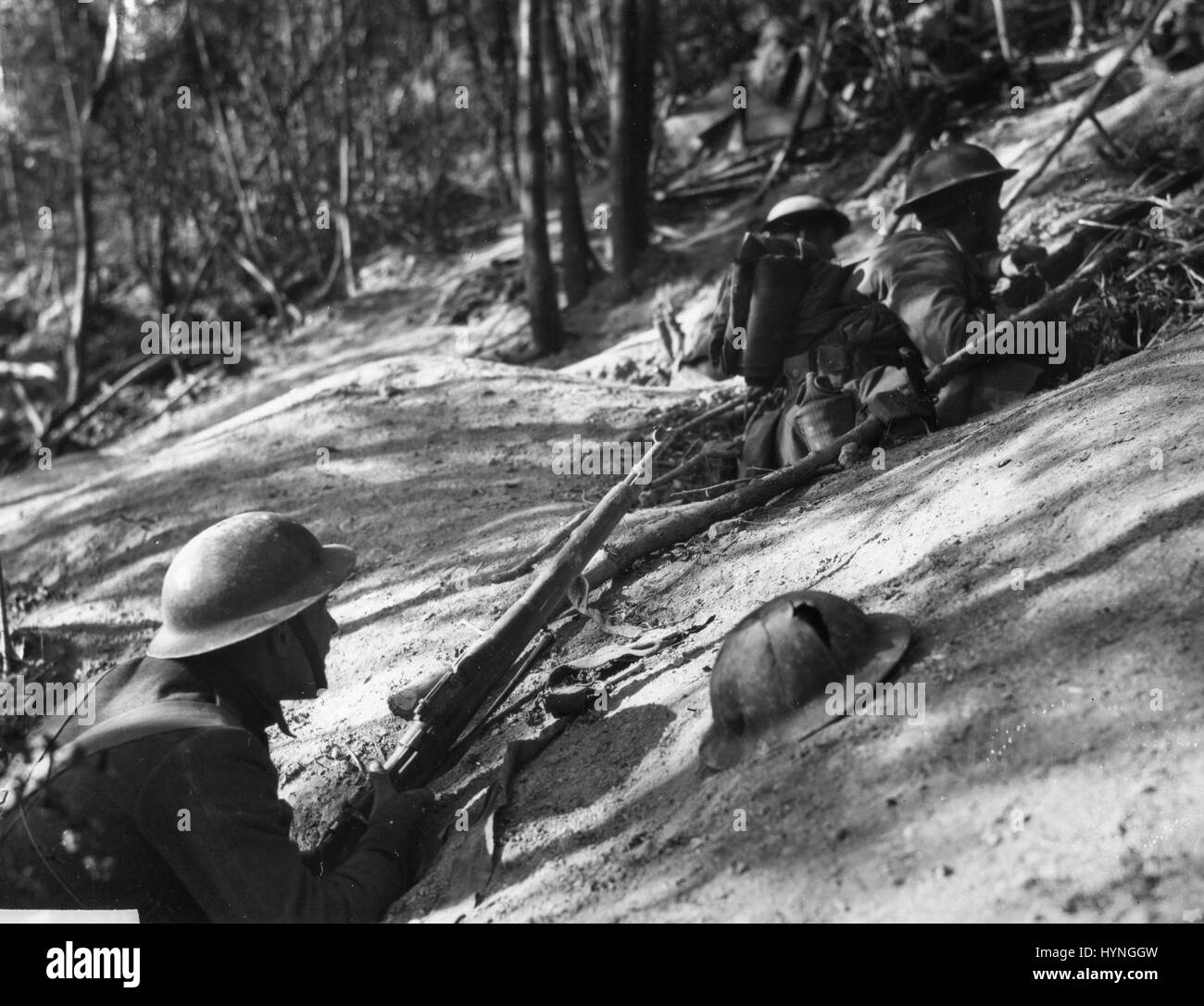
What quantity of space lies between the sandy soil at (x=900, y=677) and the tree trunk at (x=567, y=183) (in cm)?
564

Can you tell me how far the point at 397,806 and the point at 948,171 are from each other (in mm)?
4774

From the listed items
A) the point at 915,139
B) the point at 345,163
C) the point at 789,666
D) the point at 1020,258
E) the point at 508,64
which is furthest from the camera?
the point at 508,64

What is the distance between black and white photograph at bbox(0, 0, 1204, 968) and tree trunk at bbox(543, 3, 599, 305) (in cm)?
5

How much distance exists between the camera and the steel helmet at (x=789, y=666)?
3.36 meters

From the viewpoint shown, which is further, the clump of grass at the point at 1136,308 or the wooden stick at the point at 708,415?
the wooden stick at the point at 708,415

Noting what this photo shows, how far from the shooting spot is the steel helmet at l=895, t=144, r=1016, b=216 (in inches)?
263

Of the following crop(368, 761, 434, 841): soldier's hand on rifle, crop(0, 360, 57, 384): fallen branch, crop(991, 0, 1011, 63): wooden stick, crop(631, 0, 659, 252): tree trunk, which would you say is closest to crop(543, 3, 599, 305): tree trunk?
crop(631, 0, 659, 252): tree trunk

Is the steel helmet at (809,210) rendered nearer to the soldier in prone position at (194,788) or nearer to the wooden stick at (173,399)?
the soldier in prone position at (194,788)

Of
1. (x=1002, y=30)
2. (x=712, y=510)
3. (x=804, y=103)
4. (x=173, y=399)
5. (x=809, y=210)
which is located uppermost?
(x=1002, y=30)

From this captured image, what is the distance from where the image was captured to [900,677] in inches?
133

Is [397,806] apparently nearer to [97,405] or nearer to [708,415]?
[708,415]

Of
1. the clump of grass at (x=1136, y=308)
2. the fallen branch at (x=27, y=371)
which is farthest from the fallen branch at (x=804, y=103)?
the fallen branch at (x=27, y=371)

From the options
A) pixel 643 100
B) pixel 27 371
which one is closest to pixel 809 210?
pixel 643 100
